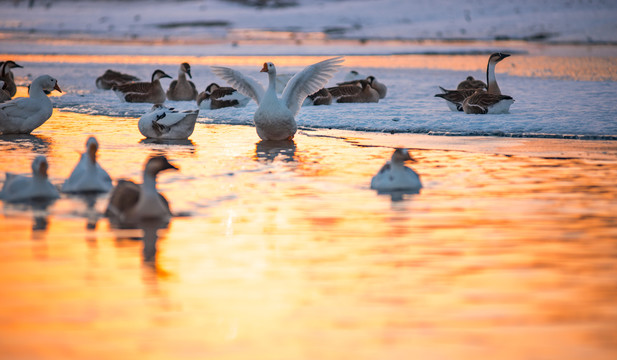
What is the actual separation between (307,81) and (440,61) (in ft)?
77.5

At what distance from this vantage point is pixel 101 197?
9.18m

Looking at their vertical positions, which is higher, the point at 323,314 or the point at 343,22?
the point at 343,22

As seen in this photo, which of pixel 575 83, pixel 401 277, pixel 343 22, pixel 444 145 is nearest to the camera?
pixel 401 277

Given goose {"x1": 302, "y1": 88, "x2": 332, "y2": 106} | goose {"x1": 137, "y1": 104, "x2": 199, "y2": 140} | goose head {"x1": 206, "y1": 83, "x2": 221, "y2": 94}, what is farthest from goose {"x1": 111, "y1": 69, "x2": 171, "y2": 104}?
goose {"x1": 137, "y1": 104, "x2": 199, "y2": 140}

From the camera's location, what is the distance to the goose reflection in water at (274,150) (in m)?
12.6

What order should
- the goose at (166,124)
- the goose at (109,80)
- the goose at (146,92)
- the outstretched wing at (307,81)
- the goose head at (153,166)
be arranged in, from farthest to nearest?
the goose at (109,80), the goose at (146,92), the goose at (166,124), the outstretched wing at (307,81), the goose head at (153,166)

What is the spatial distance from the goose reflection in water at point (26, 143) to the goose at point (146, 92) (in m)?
6.40

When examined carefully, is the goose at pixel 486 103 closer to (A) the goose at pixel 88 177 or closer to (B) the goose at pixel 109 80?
(A) the goose at pixel 88 177

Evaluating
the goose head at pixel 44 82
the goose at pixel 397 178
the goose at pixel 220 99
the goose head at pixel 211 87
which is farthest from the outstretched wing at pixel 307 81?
the goose head at pixel 211 87

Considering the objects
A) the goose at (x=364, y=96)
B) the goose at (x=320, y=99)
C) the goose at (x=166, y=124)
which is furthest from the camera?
the goose at (x=364, y=96)

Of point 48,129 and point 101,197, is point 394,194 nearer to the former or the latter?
point 101,197

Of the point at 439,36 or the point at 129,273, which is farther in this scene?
the point at 439,36

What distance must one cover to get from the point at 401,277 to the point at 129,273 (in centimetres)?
201

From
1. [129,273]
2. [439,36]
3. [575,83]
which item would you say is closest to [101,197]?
[129,273]
